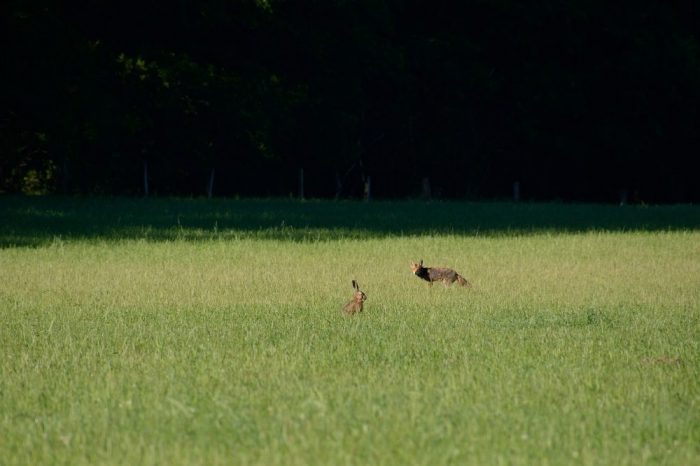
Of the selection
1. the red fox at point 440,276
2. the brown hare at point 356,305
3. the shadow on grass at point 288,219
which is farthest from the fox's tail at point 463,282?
the shadow on grass at point 288,219

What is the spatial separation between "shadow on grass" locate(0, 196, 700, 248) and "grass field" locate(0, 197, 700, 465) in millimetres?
2552

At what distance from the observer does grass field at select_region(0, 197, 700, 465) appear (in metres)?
5.92

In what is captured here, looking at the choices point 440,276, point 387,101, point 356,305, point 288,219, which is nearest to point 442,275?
point 440,276

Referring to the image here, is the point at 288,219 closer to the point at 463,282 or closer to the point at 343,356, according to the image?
the point at 463,282

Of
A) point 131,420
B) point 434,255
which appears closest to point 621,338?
point 131,420

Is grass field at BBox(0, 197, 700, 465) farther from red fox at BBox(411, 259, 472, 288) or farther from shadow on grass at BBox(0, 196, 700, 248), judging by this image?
shadow on grass at BBox(0, 196, 700, 248)

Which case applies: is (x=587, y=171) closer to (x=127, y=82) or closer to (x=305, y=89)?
(x=305, y=89)

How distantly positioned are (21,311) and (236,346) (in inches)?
134

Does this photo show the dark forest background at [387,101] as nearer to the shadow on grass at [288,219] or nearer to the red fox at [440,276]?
the shadow on grass at [288,219]

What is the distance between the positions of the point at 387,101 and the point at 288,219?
20.6 metres

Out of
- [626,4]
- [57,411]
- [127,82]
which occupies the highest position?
[626,4]

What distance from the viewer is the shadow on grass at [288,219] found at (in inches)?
859

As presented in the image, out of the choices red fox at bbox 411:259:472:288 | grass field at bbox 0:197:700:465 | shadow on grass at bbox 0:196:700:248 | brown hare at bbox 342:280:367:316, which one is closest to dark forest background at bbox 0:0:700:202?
shadow on grass at bbox 0:196:700:248

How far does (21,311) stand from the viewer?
11.2 meters
